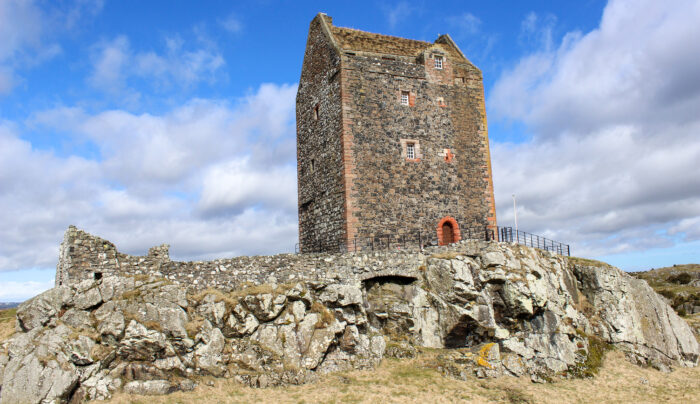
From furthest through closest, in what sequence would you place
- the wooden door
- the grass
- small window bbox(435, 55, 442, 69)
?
small window bbox(435, 55, 442, 69) → the wooden door → the grass

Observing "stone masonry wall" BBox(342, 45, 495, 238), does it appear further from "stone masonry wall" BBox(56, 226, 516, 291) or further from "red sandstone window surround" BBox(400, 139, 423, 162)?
"stone masonry wall" BBox(56, 226, 516, 291)

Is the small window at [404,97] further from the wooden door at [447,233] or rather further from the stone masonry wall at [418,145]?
the wooden door at [447,233]

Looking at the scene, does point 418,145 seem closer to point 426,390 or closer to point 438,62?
point 438,62

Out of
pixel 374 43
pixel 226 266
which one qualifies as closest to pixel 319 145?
pixel 374 43

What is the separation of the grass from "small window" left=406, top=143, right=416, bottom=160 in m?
11.4

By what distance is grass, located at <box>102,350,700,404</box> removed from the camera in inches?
683

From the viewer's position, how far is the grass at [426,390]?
17359mm

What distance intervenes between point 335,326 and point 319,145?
39.8ft

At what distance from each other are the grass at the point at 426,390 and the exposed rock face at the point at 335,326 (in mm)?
552

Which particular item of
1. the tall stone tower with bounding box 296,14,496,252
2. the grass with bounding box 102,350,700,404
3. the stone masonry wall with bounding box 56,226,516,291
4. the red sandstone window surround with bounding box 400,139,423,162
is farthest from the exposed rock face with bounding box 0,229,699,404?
the red sandstone window surround with bounding box 400,139,423,162

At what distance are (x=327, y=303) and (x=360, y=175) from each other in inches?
308

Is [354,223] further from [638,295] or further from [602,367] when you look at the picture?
[638,295]

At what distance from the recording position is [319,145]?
29.2m

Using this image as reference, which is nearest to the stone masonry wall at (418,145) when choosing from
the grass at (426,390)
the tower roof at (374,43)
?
the tower roof at (374,43)
